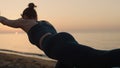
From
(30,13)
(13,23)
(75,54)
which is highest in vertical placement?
(30,13)

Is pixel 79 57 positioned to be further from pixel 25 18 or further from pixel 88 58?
pixel 25 18

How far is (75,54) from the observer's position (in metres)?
4.85

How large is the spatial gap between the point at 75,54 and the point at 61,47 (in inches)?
10.2

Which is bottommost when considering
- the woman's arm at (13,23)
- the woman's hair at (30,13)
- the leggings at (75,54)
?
the leggings at (75,54)

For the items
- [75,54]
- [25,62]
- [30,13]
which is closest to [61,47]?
[75,54]

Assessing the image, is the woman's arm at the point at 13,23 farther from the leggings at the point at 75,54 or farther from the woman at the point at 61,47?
the leggings at the point at 75,54

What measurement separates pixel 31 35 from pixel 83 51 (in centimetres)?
114

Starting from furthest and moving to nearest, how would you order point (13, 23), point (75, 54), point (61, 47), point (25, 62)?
point (25, 62) → point (13, 23) → point (61, 47) → point (75, 54)

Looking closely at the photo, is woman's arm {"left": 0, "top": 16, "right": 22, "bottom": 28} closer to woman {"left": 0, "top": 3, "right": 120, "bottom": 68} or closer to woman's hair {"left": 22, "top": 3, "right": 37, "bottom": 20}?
woman {"left": 0, "top": 3, "right": 120, "bottom": 68}

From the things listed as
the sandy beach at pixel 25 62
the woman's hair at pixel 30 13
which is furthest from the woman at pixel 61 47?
the sandy beach at pixel 25 62

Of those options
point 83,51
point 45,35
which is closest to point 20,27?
point 45,35

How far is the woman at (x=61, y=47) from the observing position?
15.1 ft

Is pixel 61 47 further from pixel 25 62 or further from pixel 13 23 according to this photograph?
pixel 25 62

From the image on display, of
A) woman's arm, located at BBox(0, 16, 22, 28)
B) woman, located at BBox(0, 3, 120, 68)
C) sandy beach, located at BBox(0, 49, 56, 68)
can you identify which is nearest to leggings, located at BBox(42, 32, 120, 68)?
woman, located at BBox(0, 3, 120, 68)
